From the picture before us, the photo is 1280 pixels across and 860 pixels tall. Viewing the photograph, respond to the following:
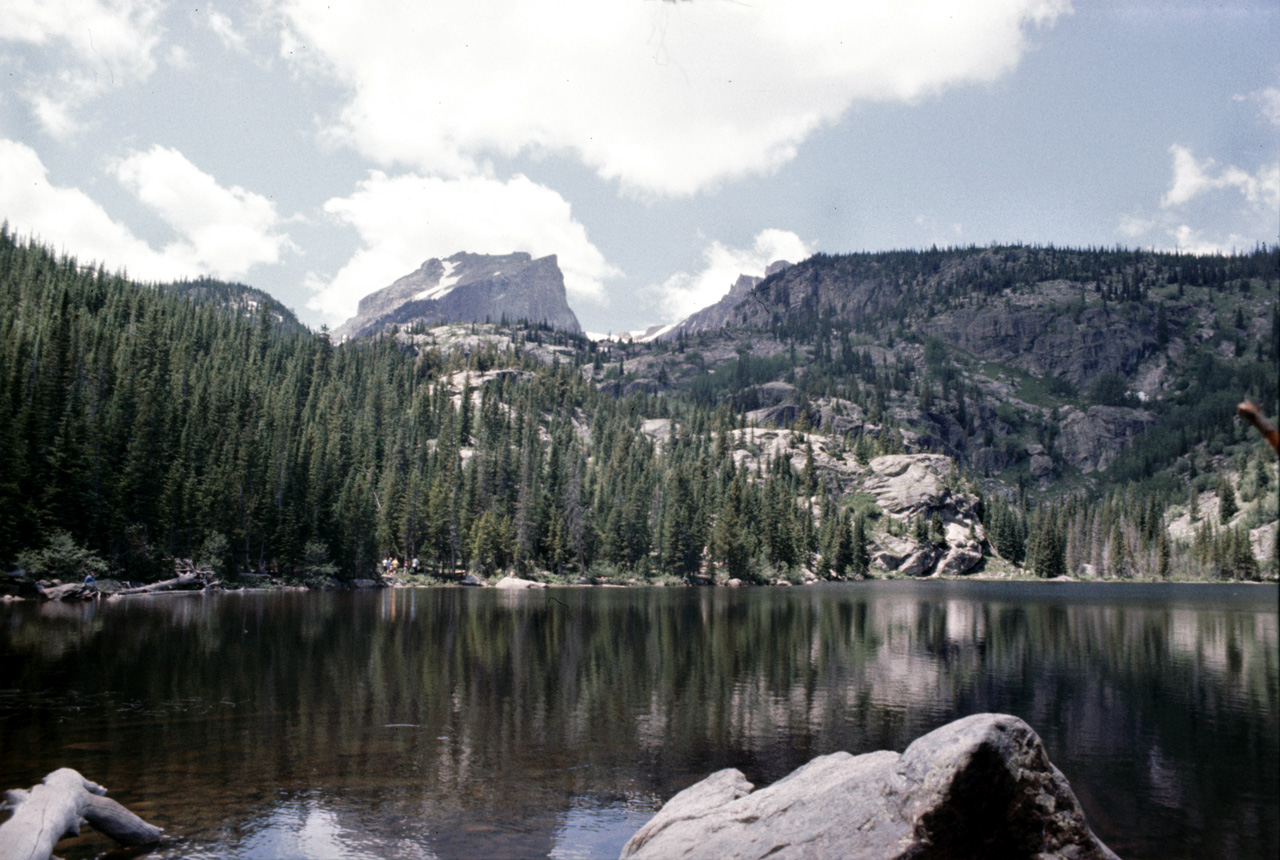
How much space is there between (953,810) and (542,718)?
19.6 meters

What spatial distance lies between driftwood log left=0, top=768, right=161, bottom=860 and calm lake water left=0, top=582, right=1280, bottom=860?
649 millimetres

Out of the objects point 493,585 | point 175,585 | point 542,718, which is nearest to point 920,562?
point 493,585

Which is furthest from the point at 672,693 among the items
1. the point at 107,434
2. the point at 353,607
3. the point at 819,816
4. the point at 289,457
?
the point at 289,457

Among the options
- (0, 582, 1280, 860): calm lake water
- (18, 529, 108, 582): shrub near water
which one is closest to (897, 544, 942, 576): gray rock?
(0, 582, 1280, 860): calm lake water

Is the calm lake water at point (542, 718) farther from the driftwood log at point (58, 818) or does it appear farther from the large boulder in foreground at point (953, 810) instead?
the large boulder in foreground at point (953, 810)

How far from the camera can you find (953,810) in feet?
35.4

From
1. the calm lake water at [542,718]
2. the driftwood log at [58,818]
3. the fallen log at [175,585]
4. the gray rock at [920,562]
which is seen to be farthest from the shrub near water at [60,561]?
the gray rock at [920,562]

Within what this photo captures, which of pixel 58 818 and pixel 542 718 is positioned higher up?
pixel 58 818

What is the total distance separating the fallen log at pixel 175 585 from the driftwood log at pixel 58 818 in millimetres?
72812

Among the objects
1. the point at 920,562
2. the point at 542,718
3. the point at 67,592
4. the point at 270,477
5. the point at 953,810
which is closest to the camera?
the point at 953,810

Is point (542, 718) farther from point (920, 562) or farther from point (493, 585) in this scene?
point (920, 562)

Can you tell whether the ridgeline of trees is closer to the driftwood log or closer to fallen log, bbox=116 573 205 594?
fallen log, bbox=116 573 205 594

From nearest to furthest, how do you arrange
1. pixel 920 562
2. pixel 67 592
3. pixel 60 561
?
pixel 67 592 → pixel 60 561 → pixel 920 562

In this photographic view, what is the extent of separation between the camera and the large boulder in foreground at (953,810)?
35.5 ft
